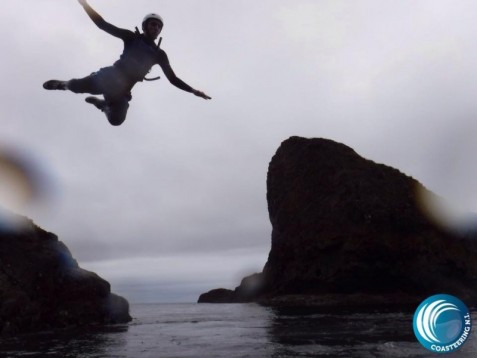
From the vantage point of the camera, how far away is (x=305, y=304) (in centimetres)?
5372

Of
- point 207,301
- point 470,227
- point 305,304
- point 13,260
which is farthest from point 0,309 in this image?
point 207,301

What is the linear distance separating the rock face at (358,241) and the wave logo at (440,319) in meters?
40.3

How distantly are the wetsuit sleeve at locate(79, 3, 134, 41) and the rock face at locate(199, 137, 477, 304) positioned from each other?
49.9m

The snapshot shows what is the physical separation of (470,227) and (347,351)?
56.9 m

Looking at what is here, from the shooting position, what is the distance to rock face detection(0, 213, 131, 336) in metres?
26.0

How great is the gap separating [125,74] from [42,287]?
962 inches

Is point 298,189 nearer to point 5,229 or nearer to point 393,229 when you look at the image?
point 393,229

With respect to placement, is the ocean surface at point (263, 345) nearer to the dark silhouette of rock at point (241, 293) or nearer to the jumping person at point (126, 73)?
the jumping person at point (126, 73)

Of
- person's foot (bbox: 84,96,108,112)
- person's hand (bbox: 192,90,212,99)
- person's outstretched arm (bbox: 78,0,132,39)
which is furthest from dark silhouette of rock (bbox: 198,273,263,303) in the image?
person's outstretched arm (bbox: 78,0,132,39)

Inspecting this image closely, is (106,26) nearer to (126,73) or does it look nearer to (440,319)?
(126,73)

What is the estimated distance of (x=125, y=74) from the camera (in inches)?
322

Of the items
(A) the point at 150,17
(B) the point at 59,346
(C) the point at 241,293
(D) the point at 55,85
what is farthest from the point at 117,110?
(C) the point at 241,293

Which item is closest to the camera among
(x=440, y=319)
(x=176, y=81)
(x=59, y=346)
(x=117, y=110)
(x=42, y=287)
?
(x=176, y=81)

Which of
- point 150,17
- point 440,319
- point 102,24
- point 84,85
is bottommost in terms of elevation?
point 440,319
